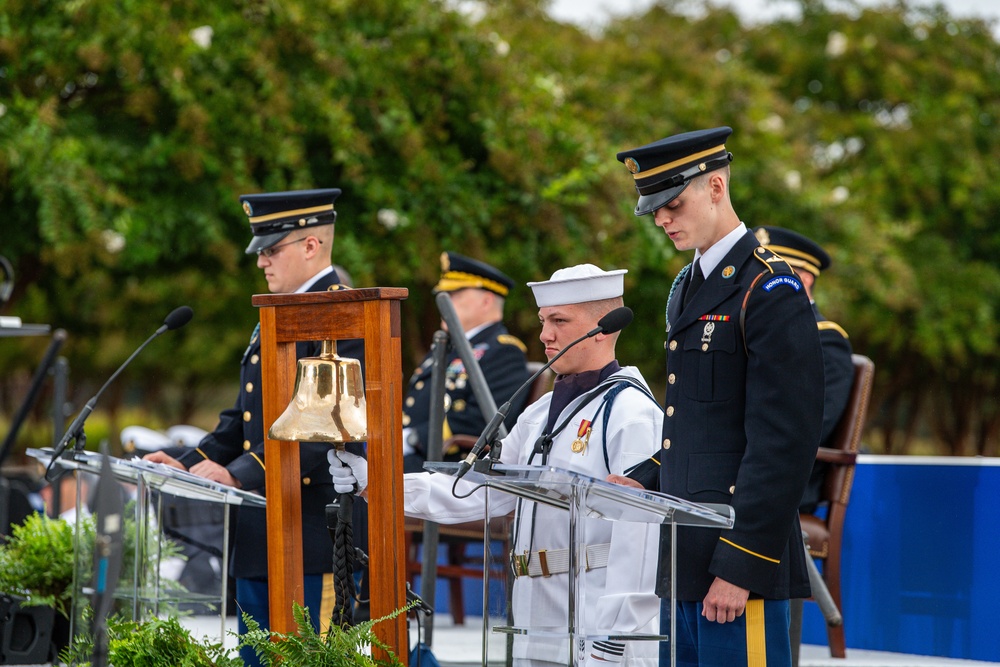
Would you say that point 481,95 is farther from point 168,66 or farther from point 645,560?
point 645,560

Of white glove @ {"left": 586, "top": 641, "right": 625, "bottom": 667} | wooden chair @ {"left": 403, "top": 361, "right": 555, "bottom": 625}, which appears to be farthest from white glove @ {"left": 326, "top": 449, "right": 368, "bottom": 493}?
wooden chair @ {"left": 403, "top": 361, "right": 555, "bottom": 625}

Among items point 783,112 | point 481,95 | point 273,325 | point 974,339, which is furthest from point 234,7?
point 974,339

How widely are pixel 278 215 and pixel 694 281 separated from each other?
5.63 feet

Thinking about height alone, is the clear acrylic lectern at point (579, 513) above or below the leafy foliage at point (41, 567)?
above

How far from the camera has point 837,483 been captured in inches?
215

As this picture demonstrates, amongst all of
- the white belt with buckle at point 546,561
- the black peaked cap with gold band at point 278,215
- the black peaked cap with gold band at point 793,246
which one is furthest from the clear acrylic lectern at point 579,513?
the black peaked cap with gold band at point 793,246

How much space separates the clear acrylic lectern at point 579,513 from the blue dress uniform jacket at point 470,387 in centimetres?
296

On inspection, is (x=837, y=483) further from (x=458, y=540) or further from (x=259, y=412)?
(x=259, y=412)

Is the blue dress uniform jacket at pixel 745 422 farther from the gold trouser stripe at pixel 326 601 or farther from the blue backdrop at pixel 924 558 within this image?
the blue backdrop at pixel 924 558

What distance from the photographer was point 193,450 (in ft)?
14.9

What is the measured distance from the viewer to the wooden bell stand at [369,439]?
3316mm

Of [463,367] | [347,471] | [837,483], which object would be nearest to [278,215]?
[347,471]

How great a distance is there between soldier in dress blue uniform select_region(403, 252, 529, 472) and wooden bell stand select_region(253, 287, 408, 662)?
2.36 meters

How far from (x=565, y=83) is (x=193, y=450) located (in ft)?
25.0
